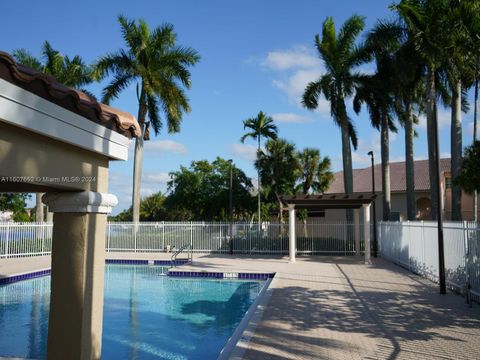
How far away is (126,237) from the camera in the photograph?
25625mm

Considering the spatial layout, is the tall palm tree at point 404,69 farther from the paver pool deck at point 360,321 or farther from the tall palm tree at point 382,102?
the paver pool deck at point 360,321

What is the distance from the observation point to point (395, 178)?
40031 mm

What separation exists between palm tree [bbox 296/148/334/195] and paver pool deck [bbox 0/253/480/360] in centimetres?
1887

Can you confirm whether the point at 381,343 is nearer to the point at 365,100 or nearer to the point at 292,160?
the point at 365,100

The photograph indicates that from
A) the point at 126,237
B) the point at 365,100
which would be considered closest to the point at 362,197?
the point at 365,100

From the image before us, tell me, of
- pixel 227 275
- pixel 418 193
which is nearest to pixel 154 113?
pixel 227 275

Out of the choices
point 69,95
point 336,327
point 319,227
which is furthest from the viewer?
point 319,227

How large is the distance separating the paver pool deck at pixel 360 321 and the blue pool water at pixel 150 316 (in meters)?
1.21

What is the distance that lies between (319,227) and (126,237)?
1145 centimetres

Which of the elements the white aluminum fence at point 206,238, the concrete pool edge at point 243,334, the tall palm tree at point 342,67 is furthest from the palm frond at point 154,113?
the concrete pool edge at point 243,334

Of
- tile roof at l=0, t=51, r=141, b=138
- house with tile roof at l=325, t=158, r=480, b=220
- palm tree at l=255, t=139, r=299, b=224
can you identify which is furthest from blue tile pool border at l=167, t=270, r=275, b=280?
house with tile roof at l=325, t=158, r=480, b=220

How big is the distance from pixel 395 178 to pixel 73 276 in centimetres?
3959

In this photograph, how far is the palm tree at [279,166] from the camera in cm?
3278

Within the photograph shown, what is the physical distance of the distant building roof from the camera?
37928 millimetres
